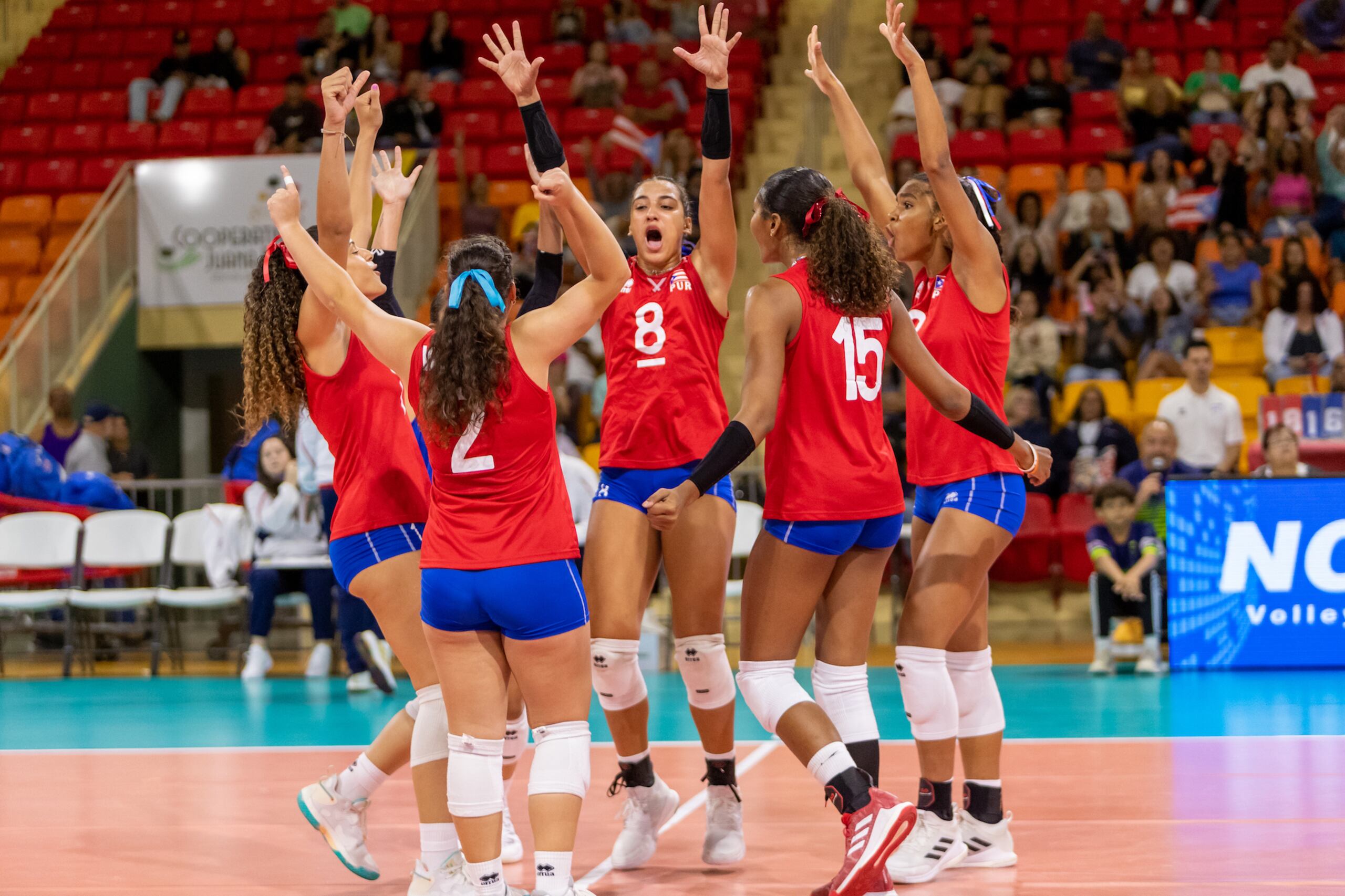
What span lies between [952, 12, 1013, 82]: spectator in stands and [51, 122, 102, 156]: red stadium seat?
906 cm

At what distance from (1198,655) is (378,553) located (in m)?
6.46

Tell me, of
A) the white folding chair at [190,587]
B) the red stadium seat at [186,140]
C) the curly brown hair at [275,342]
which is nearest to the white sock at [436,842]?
the curly brown hair at [275,342]

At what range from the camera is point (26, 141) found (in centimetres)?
1636

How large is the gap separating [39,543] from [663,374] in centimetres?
793

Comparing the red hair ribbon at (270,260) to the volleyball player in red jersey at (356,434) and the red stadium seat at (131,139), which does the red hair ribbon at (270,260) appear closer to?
the volleyball player in red jersey at (356,434)

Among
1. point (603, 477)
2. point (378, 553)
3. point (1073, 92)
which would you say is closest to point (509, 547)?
point (378, 553)

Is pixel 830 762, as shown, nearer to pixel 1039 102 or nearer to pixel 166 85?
pixel 1039 102

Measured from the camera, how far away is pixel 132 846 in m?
5.24

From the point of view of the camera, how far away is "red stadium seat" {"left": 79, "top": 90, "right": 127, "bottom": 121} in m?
16.6

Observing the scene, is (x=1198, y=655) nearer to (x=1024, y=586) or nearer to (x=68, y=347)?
(x=1024, y=586)

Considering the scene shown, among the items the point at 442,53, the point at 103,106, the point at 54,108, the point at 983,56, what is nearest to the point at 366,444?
the point at 983,56

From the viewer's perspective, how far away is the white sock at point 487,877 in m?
3.80

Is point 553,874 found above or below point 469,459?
below

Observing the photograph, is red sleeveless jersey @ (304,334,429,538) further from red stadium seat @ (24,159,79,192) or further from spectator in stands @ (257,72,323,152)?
red stadium seat @ (24,159,79,192)
